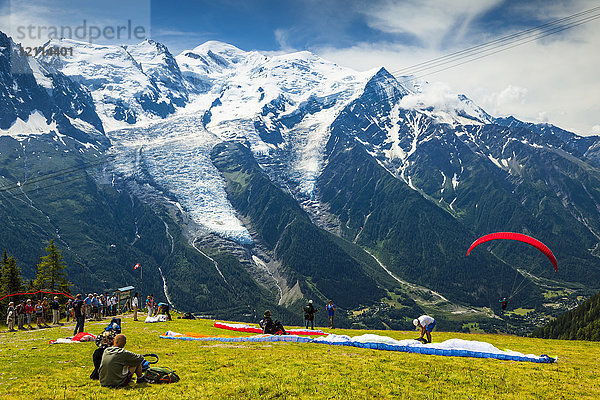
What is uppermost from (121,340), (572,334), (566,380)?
(121,340)

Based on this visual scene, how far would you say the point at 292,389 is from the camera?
896 inches

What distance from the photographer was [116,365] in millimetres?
22969

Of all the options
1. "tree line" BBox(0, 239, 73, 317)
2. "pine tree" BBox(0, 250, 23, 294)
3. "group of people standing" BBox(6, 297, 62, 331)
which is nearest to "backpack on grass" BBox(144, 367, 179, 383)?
"group of people standing" BBox(6, 297, 62, 331)

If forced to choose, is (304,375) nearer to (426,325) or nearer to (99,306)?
(426,325)

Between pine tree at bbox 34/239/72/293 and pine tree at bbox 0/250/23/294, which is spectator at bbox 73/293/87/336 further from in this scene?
pine tree at bbox 34/239/72/293

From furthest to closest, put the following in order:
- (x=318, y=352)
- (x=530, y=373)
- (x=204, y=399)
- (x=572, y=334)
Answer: (x=572, y=334) → (x=318, y=352) → (x=530, y=373) → (x=204, y=399)

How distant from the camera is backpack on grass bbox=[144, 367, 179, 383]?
23828 millimetres

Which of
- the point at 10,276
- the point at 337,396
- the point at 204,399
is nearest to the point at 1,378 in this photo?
the point at 204,399

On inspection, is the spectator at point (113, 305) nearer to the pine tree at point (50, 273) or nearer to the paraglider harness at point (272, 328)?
the pine tree at point (50, 273)

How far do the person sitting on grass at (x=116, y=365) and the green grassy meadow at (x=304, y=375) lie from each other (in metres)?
0.54

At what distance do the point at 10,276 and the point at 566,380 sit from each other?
9662 centimetres

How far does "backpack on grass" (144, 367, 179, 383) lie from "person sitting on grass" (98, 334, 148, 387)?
40.0 inches

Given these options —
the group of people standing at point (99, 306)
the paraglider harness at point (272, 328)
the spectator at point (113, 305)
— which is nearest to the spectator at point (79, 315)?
the group of people standing at point (99, 306)

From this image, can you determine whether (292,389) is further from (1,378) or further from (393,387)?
(1,378)
